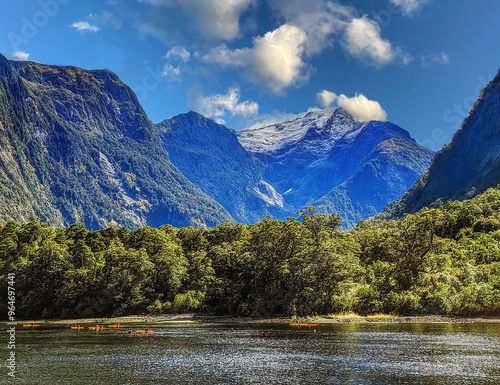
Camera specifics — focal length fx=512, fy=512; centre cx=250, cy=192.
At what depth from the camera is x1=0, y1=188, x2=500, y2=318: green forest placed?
117m

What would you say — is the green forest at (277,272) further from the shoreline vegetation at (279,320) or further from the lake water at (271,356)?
the lake water at (271,356)

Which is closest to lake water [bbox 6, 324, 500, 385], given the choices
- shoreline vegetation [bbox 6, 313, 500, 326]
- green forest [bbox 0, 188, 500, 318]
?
shoreline vegetation [bbox 6, 313, 500, 326]

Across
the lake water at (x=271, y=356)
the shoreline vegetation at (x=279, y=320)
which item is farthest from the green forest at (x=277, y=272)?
the lake water at (x=271, y=356)

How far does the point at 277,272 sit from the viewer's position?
122 meters

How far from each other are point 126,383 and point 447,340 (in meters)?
47.0

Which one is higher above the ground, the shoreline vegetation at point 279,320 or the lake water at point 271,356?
the shoreline vegetation at point 279,320

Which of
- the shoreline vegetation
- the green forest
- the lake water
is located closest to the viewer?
the lake water

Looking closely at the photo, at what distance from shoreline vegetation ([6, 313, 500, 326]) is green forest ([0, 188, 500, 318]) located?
2.52 metres

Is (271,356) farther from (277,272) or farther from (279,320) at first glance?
(277,272)

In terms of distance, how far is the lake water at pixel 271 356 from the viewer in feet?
170

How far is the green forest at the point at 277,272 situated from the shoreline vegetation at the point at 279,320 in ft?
8.28

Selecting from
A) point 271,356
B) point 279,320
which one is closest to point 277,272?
point 279,320

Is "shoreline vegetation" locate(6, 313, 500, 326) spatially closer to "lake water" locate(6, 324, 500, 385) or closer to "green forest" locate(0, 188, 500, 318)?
"green forest" locate(0, 188, 500, 318)

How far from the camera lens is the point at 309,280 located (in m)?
119
